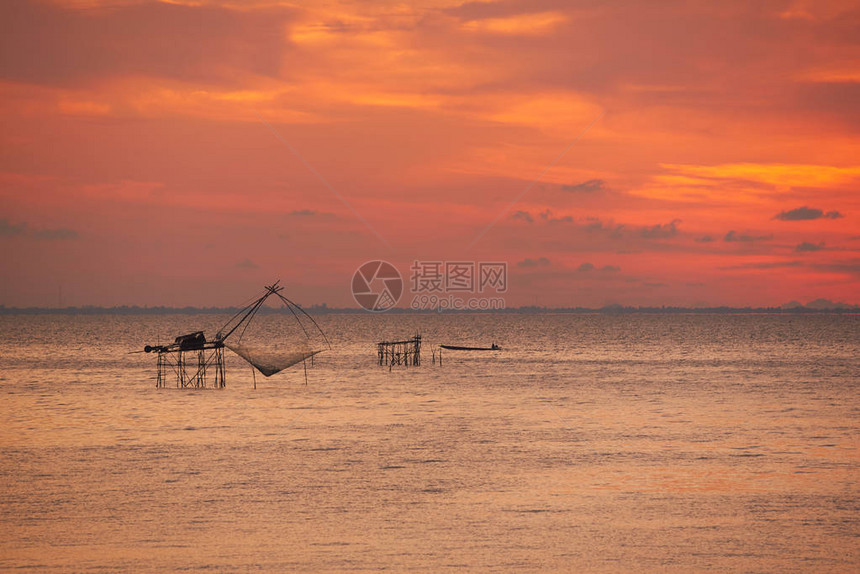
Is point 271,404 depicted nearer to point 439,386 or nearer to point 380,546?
point 439,386

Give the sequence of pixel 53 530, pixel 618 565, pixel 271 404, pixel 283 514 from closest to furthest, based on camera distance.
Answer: pixel 618 565 → pixel 53 530 → pixel 283 514 → pixel 271 404

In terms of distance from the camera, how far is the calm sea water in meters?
10.2

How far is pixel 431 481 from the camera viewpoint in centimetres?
1470

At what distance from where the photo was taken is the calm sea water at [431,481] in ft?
33.6

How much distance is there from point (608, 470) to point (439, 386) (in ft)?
65.7

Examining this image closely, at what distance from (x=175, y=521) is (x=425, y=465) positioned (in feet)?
19.6

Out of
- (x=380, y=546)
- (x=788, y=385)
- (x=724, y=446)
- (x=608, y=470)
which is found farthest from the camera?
(x=788, y=385)

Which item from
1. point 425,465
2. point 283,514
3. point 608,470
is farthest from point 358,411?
point 283,514

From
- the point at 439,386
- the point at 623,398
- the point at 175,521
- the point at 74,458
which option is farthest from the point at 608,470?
the point at 439,386

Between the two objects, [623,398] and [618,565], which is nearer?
[618,565]

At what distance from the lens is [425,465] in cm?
1631

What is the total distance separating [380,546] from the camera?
34.5ft

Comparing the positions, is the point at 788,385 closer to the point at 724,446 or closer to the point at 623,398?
the point at 623,398

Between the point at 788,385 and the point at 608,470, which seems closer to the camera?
the point at 608,470
